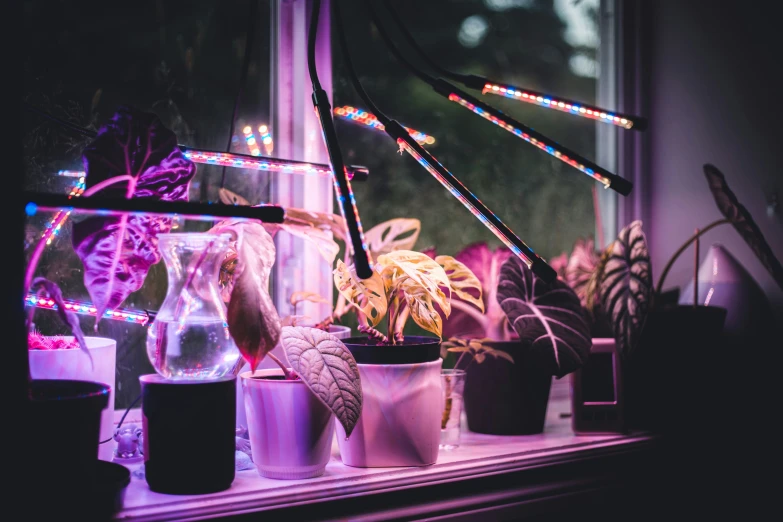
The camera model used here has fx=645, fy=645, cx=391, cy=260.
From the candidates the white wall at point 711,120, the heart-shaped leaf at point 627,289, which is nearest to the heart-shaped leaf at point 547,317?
the heart-shaped leaf at point 627,289

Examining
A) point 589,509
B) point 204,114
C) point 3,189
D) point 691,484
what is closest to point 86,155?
point 3,189

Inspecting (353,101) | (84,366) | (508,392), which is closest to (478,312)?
(508,392)

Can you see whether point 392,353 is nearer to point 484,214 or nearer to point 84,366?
point 484,214

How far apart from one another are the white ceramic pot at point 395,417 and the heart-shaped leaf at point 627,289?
0.39 m

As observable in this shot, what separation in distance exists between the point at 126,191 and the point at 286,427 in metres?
0.39

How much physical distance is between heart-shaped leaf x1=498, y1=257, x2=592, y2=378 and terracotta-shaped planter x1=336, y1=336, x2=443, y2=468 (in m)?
0.23

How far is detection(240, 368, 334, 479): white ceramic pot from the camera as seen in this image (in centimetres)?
92

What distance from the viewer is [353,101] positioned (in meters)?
1.41

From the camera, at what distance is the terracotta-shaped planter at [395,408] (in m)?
0.98

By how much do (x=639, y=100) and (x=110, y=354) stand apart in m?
1.48

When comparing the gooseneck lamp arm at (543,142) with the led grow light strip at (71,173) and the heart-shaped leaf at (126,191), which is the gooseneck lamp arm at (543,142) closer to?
the heart-shaped leaf at (126,191)

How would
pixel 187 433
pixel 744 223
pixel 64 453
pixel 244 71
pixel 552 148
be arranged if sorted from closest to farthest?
1. pixel 64 453
2. pixel 187 433
3. pixel 552 148
4. pixel 244 71
5. pixel 744 223

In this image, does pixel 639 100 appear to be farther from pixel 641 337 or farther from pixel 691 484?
pixel 691 484

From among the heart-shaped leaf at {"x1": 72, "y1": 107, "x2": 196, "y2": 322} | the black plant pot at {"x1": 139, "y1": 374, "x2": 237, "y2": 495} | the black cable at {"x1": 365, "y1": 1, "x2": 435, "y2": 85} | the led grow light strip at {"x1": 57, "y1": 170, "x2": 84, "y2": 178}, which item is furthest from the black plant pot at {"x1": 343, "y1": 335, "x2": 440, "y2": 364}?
the led grow light strip at {"x1": 57, "y1": 170, "x2": 84, "y2": 178}
